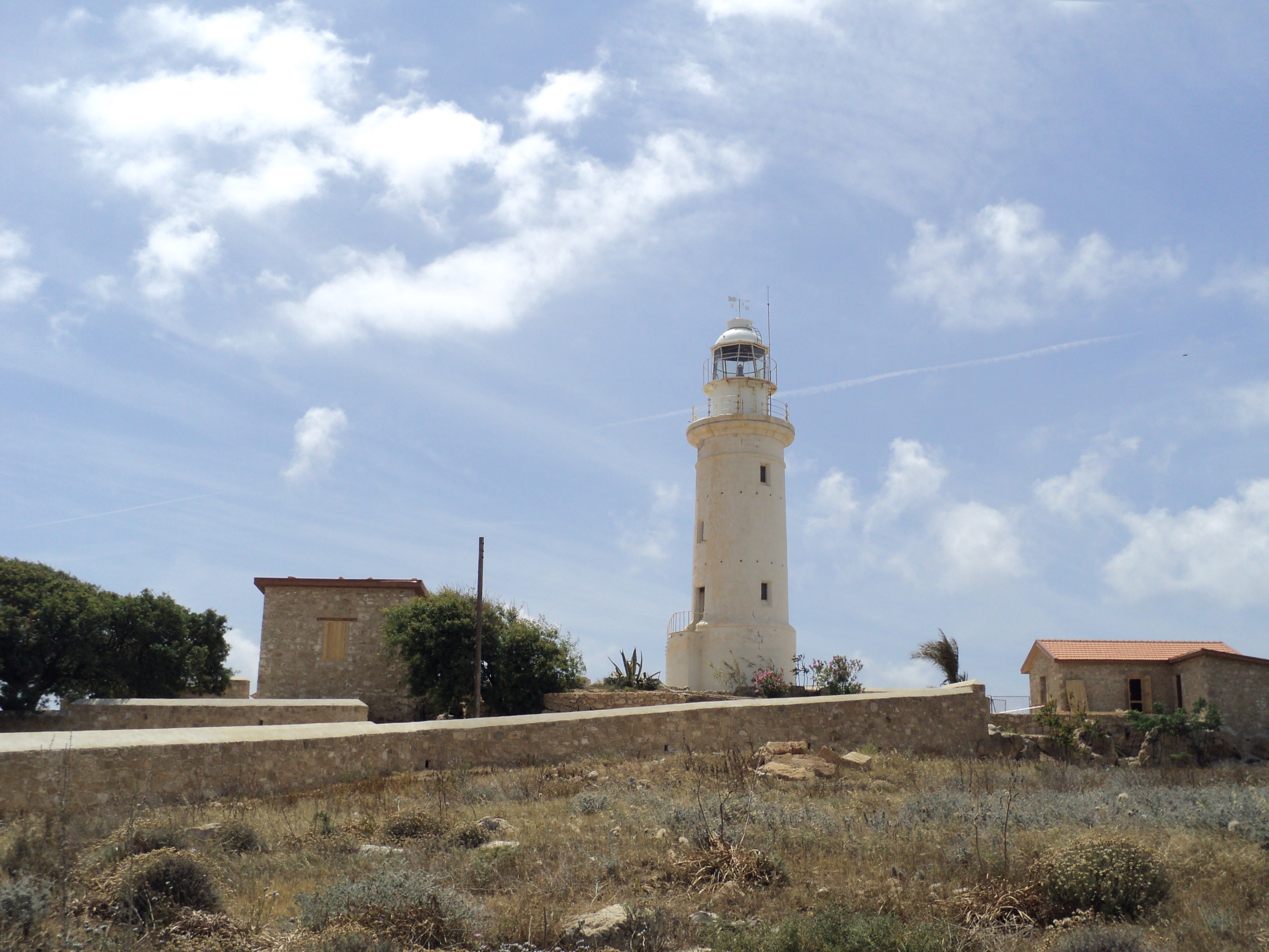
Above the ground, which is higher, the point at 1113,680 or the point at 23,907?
the point at 1113,680

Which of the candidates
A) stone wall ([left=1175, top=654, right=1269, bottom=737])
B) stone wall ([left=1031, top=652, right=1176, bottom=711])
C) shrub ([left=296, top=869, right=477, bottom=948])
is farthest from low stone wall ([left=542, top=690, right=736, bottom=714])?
shrub ([left=296, top=869, right=477, bottom=948])

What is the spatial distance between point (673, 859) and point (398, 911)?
8.05 ft

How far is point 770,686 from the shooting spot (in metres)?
25.3

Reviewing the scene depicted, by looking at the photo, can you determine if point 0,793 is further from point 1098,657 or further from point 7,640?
point 1098,657

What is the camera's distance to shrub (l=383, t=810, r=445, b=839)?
927cm

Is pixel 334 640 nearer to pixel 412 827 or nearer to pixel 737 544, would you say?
pixel 737 544

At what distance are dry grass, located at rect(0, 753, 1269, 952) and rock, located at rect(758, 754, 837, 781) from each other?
1170 millimetres

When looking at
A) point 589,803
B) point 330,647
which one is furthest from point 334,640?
point 589,803

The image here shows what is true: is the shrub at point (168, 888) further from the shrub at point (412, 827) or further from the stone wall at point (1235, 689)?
the stone wall at point (1235, 689)

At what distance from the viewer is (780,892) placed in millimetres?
7578

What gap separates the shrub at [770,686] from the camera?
25.3m

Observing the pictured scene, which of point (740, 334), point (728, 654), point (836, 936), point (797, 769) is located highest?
point (740, 334)

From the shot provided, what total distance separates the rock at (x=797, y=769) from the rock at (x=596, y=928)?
6191 mm

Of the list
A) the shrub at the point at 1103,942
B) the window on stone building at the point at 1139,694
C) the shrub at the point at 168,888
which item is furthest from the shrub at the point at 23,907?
the window on stone building at the point at 1139,694
